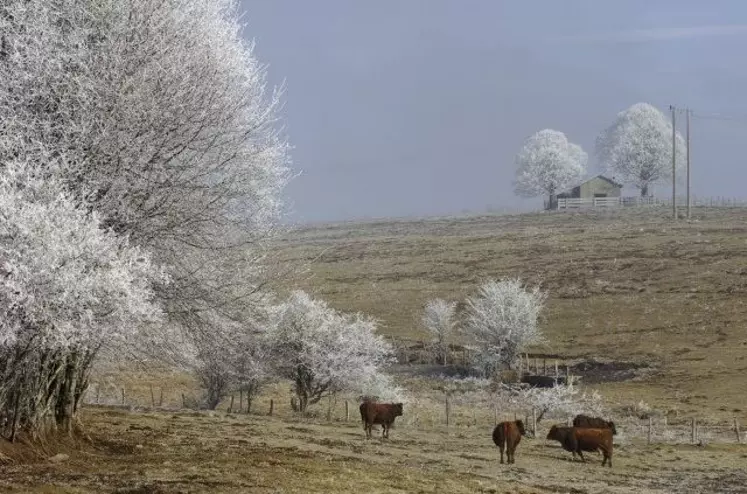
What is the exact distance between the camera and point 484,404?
4612 cm

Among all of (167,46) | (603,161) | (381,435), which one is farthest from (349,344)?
(603,161)

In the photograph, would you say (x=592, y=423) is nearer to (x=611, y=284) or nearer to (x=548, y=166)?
(x=611, y=284)

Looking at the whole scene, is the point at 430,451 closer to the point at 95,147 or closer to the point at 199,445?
the point at 199,445

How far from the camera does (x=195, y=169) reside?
18.7 meters

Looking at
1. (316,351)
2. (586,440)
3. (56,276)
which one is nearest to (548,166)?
(316,351)

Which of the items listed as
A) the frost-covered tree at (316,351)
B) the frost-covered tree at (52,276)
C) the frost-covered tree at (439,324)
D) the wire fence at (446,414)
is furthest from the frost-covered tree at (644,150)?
the frost-covered tree at (52,276)

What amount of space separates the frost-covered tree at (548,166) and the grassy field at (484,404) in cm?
1544

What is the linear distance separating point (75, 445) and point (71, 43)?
25.7 feet

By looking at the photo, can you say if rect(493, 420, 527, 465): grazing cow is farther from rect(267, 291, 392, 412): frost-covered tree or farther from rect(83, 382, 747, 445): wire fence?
rect(267, 291, 392, 412): frost-covered tree

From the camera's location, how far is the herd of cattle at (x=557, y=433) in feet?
77.9

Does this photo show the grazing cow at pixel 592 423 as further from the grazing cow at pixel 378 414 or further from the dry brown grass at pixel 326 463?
the grazing cow at pixel 378 414

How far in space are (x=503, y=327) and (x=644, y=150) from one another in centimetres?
8812

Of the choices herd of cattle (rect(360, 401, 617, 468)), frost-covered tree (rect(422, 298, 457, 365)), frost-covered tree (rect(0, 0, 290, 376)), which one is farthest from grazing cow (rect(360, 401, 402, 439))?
frost-covered tree (rect(422, 298, 457, 365))

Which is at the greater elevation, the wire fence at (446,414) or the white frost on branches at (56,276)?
the white frost on branches at (56,276)
